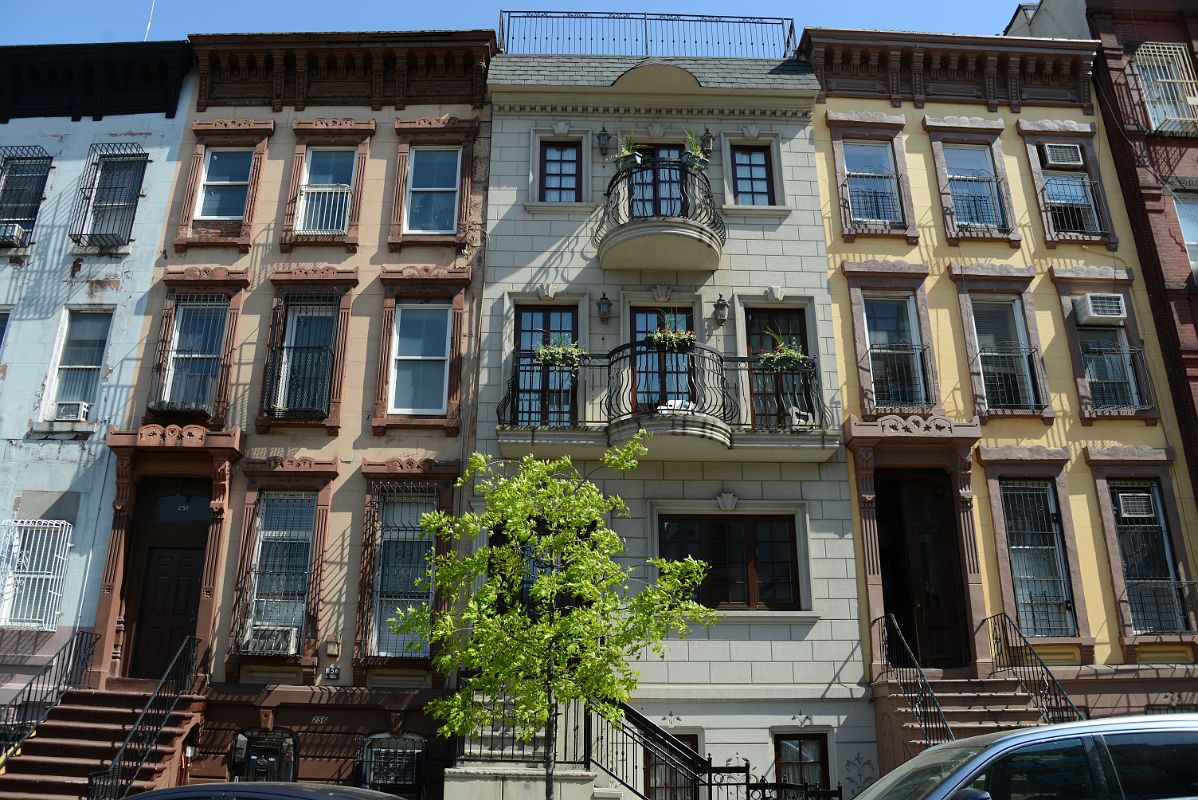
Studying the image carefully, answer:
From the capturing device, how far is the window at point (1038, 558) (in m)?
13.7

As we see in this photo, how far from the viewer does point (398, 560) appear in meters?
13.9

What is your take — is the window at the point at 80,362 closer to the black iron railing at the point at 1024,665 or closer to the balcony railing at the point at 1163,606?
the black iron railing at the point at 1024,665

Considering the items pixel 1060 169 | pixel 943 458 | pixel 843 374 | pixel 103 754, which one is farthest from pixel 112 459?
pixel 1060 169

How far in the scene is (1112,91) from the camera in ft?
55.4

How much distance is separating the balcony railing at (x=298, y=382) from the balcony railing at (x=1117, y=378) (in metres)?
13.0

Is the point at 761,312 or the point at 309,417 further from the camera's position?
the point at 761,312

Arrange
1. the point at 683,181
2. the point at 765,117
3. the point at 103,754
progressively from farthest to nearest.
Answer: the point at 765,117
the point at 683,181
the point at 103,754

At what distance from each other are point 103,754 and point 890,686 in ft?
36.0

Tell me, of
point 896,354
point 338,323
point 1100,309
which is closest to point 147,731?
point 338,323

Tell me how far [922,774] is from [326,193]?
13999mm

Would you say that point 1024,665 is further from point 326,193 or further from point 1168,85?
point 326,193

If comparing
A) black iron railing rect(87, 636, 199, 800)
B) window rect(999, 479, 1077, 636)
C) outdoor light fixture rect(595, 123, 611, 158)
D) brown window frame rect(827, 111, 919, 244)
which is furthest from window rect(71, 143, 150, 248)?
window rect(999, 479, 1077, 636)

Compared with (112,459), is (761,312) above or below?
above

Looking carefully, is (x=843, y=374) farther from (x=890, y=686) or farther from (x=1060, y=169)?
(x=1060, y=169)
